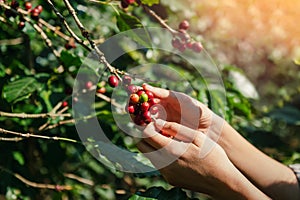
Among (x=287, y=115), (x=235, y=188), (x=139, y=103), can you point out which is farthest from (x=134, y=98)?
(x=287, y=115)

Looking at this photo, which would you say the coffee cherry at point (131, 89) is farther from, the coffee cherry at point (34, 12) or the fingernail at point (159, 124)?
the coffee cherry at point (34, 12)

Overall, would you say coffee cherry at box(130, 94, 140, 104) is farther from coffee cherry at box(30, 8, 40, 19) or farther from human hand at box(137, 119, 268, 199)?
coffee cherry at box(30, 8, 40, 19)

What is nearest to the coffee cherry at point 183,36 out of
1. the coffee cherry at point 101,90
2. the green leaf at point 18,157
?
the coffee cherry at point 101,90

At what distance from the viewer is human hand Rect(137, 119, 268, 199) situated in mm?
1196

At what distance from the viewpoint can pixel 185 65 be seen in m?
2.29

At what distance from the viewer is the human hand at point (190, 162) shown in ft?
3.92

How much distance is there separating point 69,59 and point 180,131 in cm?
54

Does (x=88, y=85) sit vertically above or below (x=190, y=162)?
below

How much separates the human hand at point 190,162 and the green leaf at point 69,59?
48 centimetres

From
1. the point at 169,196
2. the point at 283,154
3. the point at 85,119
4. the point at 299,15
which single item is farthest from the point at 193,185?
the point at 299,15

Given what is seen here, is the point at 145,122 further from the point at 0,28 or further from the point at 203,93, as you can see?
the point at 0,28

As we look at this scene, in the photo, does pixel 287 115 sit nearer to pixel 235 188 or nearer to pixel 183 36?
pixel 183 36

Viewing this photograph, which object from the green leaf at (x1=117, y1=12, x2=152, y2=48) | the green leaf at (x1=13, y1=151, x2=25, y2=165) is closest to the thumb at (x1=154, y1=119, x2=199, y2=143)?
the green leaf at (x1=117, y1=12, x2=152, y2=48)

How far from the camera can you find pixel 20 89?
5.26ft
